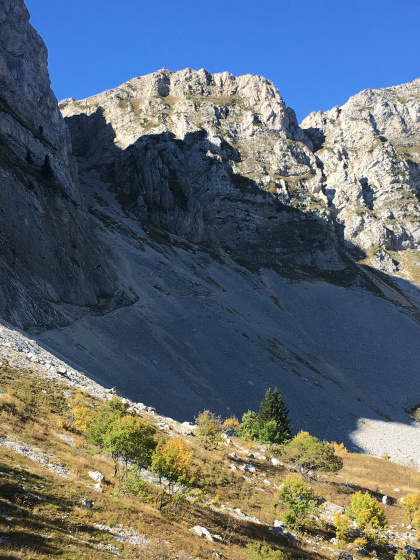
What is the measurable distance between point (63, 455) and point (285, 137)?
149 m

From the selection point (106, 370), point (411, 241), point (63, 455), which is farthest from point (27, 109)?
point (411, 241)

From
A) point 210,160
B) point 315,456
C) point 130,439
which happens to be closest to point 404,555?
point 315,456

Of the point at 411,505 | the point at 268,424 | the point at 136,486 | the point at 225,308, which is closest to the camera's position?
the point at 136,486

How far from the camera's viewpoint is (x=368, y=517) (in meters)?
22.6

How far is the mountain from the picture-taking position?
2035 inches

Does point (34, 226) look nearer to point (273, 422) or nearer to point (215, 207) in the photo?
point (273, 422)

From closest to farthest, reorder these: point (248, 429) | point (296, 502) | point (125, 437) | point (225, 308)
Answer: point (125, 437), point (296, 502), point (248, 429), point (225, 308)

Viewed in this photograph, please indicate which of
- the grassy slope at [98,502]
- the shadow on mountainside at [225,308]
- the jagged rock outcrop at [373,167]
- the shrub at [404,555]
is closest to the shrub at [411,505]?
the grassy slope at [98,502]

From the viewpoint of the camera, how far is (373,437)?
52.6 metres

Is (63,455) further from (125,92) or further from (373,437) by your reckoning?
(125,92)

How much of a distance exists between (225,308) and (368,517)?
55541mm

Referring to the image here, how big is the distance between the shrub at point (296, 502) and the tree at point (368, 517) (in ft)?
9.08

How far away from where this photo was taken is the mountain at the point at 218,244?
170 feet

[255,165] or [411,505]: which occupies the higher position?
[255,165]
